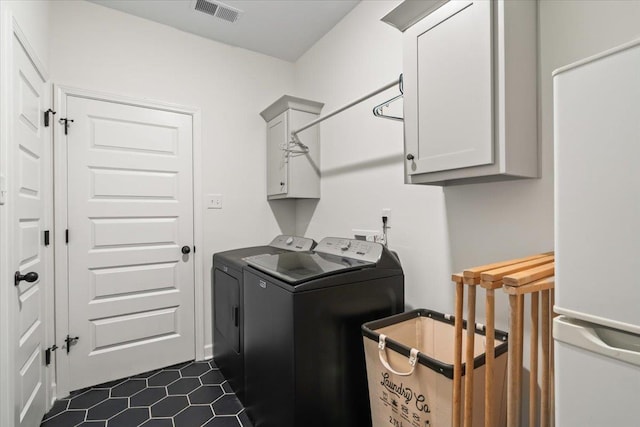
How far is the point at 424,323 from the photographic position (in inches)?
64.5

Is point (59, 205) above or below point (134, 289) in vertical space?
above

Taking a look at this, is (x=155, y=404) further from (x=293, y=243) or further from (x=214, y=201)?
(x=214, y=201)

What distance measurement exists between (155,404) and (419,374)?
6.04 feet

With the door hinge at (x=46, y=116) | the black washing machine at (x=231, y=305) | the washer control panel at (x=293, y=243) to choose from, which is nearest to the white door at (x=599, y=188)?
the black washing machine at (x=231, y=305)

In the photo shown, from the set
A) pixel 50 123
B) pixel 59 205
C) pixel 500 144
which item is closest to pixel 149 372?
pixel 59 205

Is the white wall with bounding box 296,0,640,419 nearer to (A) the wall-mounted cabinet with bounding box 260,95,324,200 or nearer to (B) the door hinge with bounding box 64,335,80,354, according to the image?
(A) the wall-mounted cabinet with bounding box 260,95,324,200

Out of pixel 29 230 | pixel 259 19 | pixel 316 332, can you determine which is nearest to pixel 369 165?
pixel 316 332

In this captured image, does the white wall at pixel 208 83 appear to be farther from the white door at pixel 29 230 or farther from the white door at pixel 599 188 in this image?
the white door at pixel 599 188

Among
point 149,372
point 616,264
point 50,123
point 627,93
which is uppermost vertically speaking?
point 50,123

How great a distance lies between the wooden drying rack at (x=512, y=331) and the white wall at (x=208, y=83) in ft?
7.44

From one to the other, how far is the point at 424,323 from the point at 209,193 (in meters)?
2.07

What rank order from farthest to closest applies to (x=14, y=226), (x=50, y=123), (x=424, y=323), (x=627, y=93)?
(x=50, y=123) → (x=424, y=323) → (x=14, y=226) → (x=627, y=93)

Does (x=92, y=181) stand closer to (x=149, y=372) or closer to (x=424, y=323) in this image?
(x=149, y=372)

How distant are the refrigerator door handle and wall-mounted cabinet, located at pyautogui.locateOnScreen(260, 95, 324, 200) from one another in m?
2.14
